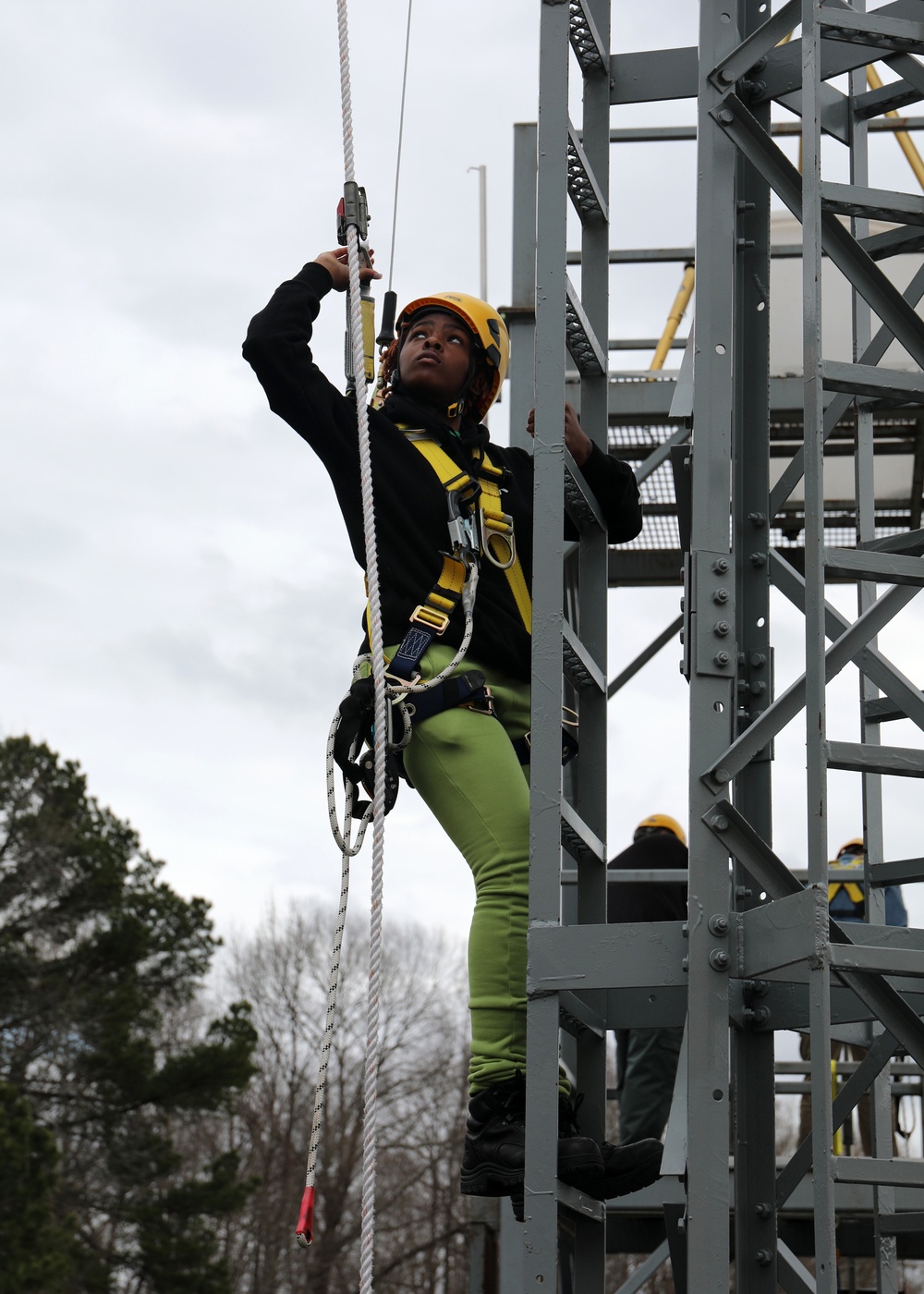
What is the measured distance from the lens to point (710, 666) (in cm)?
373

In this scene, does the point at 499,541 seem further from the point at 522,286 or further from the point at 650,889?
the point at 650,889

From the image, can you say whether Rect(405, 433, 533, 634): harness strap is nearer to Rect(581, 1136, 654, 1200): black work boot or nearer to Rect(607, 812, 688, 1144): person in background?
Rect(581, 1136, 654, 1200): black work boot

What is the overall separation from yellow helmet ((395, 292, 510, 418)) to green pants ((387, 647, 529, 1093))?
90 cm

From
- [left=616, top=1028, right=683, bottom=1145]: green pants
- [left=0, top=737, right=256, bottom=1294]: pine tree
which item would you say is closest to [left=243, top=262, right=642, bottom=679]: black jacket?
[left=616, top=1028, right=683, bottom=1145]: green pants

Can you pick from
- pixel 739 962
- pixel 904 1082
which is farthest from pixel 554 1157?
pixel 904 1082

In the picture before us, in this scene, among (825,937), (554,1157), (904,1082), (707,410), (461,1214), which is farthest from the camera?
(461,1214)

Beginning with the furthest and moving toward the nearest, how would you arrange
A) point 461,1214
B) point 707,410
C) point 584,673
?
1. point 461,1214
2. point 584,673
3. point 707,410

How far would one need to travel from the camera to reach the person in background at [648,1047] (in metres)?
7.38

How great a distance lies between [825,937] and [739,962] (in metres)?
0.37

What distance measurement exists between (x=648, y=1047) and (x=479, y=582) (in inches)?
150

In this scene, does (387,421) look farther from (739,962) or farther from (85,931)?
(85,931)

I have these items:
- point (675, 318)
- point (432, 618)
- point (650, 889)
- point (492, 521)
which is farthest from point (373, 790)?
point (675, 318)

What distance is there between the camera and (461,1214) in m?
33.6

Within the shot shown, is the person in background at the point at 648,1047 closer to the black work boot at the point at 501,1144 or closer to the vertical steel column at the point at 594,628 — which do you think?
the vertical steel column at the point at 594,628
